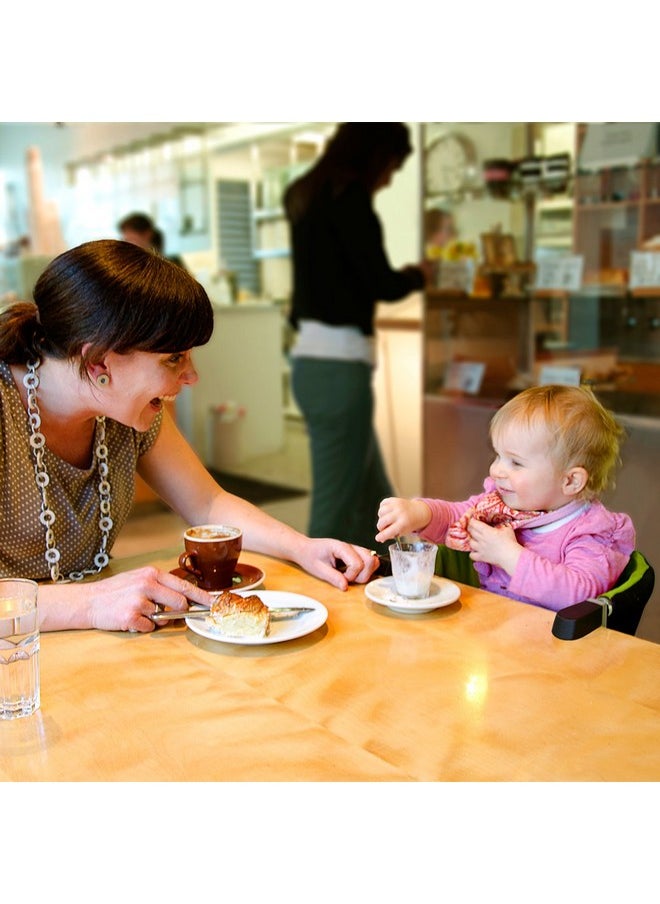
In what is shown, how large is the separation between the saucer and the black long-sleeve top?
170cm

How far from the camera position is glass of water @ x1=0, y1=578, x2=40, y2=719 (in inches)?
36.5

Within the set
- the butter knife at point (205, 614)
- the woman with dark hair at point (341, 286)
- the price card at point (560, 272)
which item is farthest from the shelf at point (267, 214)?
the butter knife at point (205, 614)

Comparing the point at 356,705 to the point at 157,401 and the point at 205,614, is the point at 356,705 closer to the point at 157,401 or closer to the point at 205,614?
the point at 205,614

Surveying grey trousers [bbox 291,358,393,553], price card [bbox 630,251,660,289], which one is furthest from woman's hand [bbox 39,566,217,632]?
price card [bbox 630,251,660,289]

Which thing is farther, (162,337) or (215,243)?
(215,243)

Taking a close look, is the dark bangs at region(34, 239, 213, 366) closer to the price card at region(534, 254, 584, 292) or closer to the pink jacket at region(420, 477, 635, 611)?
the pink jacket at region(420, 477, 635, 611)

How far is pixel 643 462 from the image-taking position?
6.59 feet

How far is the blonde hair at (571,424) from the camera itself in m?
1.15

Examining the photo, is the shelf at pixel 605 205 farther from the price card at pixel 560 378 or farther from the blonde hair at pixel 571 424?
the blonde hair at pixel 571 424

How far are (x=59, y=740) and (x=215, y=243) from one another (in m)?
5.02

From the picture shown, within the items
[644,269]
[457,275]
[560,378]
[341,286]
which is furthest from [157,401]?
[457,275]

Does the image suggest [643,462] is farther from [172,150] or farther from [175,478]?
[172,150]
